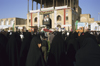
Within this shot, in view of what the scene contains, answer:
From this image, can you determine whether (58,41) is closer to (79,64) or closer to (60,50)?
(60,50)

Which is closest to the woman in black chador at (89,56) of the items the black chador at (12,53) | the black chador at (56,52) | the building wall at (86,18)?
the black chador at (56,52)

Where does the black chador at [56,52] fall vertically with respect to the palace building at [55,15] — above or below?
below

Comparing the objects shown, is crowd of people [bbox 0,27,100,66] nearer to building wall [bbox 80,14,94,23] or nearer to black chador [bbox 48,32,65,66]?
black chador [bbox 48,32,65,66]

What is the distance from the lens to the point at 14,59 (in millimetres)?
3225

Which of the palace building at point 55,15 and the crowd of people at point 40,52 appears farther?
the palace building at point 55,15

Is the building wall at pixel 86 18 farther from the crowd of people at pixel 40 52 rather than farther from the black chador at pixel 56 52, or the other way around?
the black chador at pixel 56 52

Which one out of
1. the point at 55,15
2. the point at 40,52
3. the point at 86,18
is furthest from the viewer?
the point at 86,18

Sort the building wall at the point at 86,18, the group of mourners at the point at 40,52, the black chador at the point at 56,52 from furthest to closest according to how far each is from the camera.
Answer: the building wall at the point at 86,18 < the black chador at the point at 56,52 < the group of mourners at the point at 40,52

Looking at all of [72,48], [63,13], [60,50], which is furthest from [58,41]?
[63,13]

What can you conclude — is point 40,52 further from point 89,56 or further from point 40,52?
point 89,56

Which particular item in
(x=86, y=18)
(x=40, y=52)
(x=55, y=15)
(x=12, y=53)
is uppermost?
(x=55, y=15)

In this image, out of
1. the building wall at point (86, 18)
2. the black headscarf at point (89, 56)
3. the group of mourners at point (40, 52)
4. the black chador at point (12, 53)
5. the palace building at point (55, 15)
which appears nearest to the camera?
the black headscarf at point (89, 56)

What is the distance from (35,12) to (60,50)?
74.0 feet

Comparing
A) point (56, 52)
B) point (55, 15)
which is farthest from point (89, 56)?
point (55, 15)
